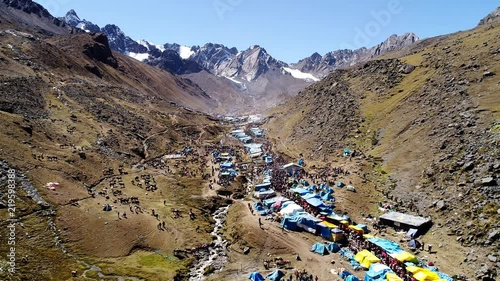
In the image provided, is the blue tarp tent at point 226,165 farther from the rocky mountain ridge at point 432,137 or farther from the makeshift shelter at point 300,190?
the makeshift shelter at point 300,190

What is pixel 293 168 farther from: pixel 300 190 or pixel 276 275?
pixel 276 275

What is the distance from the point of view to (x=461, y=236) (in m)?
46.7

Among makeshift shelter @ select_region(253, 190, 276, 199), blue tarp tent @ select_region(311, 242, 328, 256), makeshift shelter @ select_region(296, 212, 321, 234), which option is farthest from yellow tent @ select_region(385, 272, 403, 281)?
makeshift shelter @ select_region(253, 190, 276, 199)

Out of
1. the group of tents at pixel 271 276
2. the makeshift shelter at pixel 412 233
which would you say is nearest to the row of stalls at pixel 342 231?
the makeshift shelter at pixel 412 233

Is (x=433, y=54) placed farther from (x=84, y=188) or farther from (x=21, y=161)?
(x=21, y=161)

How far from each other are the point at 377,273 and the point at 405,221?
14877 millimetres

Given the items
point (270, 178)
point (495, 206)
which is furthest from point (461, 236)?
point (270, 178)

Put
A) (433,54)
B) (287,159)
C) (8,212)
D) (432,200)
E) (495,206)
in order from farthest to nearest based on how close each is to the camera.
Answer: (433,54), (287,159), (432,200), (8,212), (495,206)

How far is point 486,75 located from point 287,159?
52.6 meters

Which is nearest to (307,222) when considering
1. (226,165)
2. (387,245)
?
(387,245)

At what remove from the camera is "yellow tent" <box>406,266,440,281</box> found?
39.2 metres

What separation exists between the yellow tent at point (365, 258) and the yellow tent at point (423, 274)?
4.60 meters

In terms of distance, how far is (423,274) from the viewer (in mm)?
39906

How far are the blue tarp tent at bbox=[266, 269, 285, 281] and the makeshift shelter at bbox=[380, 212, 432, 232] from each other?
2167 cm
